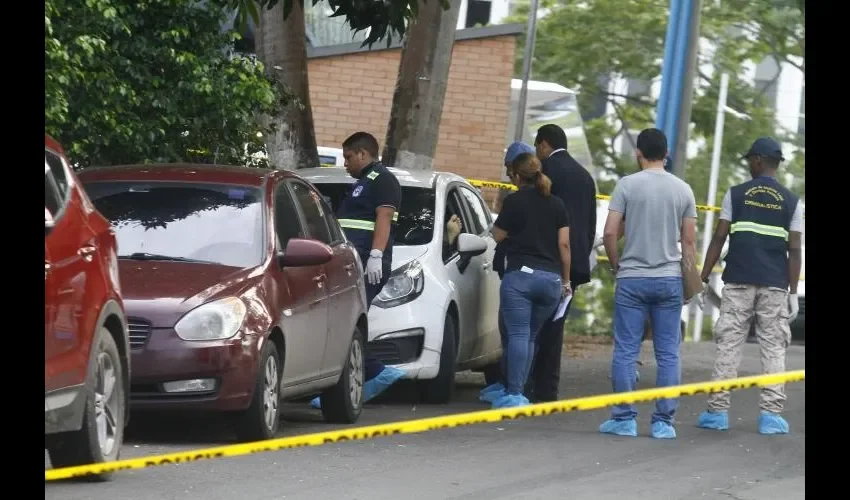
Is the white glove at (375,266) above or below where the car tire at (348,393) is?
above

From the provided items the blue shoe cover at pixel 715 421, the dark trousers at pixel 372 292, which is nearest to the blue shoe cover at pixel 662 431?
the blue shoe cover at pixel 715 421

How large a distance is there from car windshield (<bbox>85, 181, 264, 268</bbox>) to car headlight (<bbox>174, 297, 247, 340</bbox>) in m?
0.53

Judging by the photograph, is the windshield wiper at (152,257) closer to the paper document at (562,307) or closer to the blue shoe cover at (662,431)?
the blue shoe cover at (662,431)

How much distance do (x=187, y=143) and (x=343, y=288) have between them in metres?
3.08

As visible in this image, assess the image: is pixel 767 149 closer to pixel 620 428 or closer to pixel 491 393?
pixel 620 428

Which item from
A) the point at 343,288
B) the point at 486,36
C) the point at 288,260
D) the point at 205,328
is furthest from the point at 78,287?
the point at 486,36

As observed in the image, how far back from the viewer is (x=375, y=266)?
40.7 ft

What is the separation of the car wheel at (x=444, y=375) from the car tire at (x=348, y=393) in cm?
100

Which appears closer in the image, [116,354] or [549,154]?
[116,354]

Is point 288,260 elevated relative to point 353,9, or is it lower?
lower

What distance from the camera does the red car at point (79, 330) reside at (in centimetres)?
770

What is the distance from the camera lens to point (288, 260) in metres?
10.6

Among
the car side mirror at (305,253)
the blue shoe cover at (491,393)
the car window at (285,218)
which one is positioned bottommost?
the blue shoe cover at (491,393)
